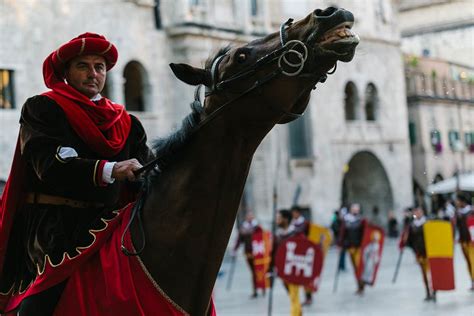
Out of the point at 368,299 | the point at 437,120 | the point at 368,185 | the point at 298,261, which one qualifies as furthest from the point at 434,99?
the point at 298,261

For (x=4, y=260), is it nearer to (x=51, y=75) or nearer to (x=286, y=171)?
(x=51, y=75)

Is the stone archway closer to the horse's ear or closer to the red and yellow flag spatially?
the red and yellow flag

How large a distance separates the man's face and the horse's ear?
731mm

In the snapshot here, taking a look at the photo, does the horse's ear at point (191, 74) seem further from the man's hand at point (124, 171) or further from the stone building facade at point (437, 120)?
the stone building facade at point (437, 120)

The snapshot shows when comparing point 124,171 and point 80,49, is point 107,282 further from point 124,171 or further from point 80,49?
point 80,49

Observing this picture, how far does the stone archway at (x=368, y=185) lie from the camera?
1762 inches

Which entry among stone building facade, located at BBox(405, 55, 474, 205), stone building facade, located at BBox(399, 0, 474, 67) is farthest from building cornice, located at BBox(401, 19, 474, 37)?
stone building facade, located at BBox(405, 55, 474, 205)

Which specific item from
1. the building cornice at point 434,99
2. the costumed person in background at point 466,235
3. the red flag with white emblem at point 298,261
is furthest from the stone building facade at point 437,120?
the red flag with white emblem at point 298,261

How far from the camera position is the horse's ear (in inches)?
163

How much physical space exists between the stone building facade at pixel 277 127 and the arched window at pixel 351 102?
0.18 ft

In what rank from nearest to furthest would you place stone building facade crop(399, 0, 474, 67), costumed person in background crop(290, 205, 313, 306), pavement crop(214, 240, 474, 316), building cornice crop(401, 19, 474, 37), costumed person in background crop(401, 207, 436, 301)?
pavement crop(214, 240, 474, 316)
costumed person in background crop(401, 207, 436, 301)
costumed person in background crop(290, 205, 313, 306)
building cornice crop(401, 19, 474, 37)
stone building facade crop(399, 0, 474, 67)

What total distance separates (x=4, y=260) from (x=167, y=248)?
1.01 m

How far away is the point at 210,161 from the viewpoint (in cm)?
419

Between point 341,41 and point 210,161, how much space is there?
88 cm
